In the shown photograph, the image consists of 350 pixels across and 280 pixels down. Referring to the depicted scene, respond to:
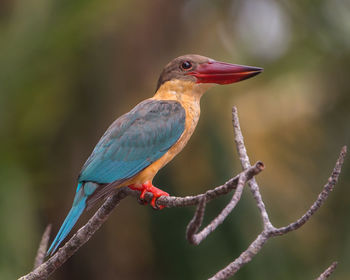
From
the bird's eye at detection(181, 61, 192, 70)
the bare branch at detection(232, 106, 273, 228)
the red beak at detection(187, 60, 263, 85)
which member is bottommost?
the bare branch at detection(232, 106, 273, 228)

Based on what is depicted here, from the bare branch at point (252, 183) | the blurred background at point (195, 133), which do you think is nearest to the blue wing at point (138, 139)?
the bare branch at point (252, 183)

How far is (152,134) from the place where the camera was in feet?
11.9

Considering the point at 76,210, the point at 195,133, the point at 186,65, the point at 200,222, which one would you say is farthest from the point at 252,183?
the point at 195,133

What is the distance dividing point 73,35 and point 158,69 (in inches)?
58.5

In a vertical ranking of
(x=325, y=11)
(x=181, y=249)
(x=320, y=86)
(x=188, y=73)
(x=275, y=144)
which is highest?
(x=325, y=11)

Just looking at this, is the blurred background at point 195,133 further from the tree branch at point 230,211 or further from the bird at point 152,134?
the tree branch at point 230,211

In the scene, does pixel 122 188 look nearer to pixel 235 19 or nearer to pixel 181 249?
pixel 181 249

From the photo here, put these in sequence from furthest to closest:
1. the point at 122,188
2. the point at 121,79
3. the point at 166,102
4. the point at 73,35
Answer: the point at 121,79
the point at 73,35
the point at 166,102
the point at 122,188

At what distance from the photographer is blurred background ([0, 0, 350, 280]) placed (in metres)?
5.15

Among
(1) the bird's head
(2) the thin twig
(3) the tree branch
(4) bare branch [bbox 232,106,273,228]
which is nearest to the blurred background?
(1) the bird's head

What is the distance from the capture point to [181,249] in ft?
18.0

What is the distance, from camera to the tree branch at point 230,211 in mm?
1941

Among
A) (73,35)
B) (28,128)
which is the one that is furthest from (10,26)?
(28,128)

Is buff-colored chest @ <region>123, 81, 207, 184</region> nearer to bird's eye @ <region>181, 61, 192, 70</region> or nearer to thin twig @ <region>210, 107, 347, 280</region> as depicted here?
bird's eye @ <region>181, 61, 192, 70</region>
